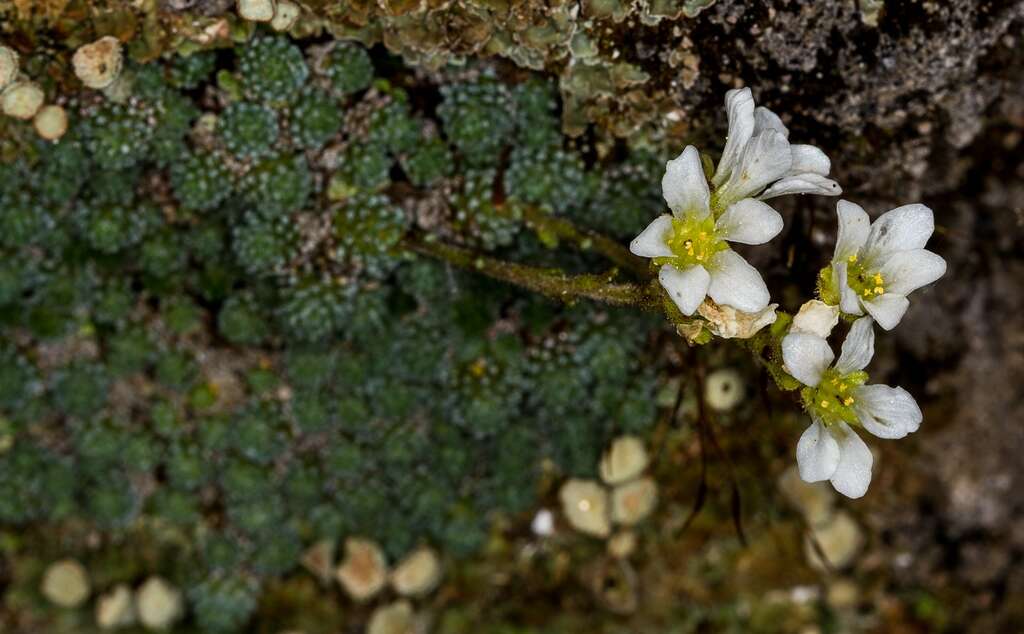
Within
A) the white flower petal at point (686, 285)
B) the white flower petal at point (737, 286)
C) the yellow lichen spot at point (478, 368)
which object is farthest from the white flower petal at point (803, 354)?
the yellow lichen spot at point (478, 368)

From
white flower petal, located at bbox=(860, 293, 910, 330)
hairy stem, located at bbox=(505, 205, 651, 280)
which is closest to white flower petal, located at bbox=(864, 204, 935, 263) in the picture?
white flower petal, located at bbox=(860, 293, 910, 330)

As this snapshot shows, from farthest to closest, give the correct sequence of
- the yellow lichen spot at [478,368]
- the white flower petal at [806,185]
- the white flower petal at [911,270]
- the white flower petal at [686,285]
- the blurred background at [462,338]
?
the yellow lichen spot at [478,368], the blurred background at [462,338], the white flower petal at [911,270], the white flower petal at [806,185], the white flower petal at [686,285]

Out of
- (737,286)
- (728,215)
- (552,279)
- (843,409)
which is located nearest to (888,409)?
(843,409)

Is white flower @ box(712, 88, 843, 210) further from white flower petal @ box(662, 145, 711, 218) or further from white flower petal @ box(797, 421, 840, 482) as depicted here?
white flower petal @ box(797, 421, 840, 482)

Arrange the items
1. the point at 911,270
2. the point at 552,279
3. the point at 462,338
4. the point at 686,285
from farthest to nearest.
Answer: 1. the point at 462,338
2. the point at 552,279
3. the point at 911,270
4. the point at 686,285

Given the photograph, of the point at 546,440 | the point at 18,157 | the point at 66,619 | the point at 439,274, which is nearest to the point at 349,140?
the point at 439,274

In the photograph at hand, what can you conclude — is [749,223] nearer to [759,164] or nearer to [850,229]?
[759,164]

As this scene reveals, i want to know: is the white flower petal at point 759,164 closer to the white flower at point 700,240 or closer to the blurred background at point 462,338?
the white flower at point 700,240

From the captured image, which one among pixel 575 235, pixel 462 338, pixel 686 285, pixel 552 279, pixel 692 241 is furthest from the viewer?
pixel 462 338
